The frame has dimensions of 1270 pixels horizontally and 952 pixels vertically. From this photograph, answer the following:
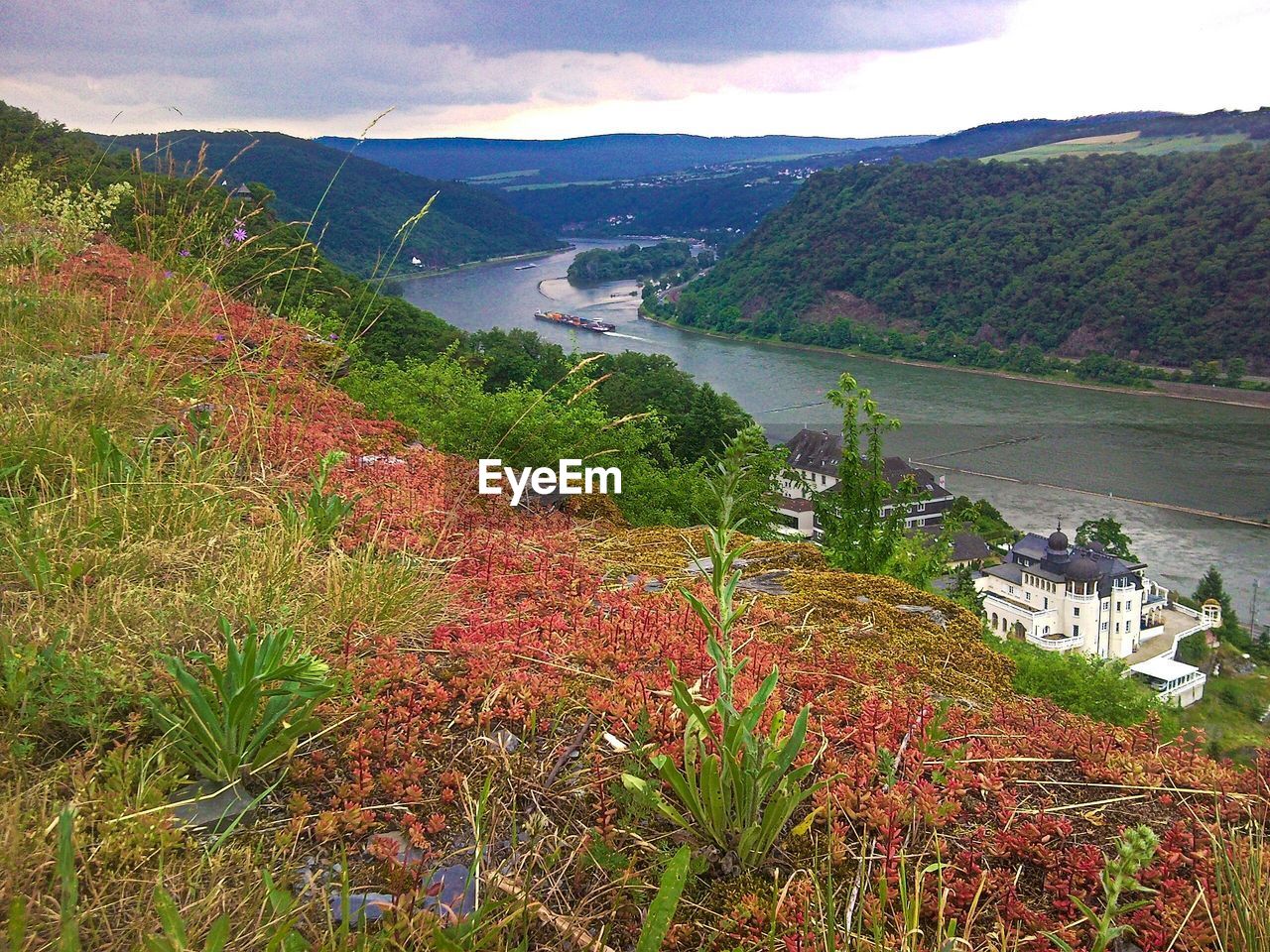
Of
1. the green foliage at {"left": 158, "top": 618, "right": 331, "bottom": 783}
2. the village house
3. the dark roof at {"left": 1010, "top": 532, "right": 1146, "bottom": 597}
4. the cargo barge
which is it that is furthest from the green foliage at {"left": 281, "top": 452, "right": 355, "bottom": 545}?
the cargo barge

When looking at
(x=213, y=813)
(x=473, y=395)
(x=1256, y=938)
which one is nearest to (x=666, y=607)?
(x=213, y=813)

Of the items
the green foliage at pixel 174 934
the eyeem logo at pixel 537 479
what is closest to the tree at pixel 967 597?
the eyeem logo at pixel 537 479

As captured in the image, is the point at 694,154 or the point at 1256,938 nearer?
the point at 1256,938

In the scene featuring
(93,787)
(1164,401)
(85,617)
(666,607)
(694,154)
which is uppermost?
(694,154)

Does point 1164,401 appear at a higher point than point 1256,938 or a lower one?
lower

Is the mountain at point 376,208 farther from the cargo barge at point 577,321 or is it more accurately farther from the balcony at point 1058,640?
the balcony at point 1058,640

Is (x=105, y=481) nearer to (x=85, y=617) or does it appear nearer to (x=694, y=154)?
(x=85, y=617)
